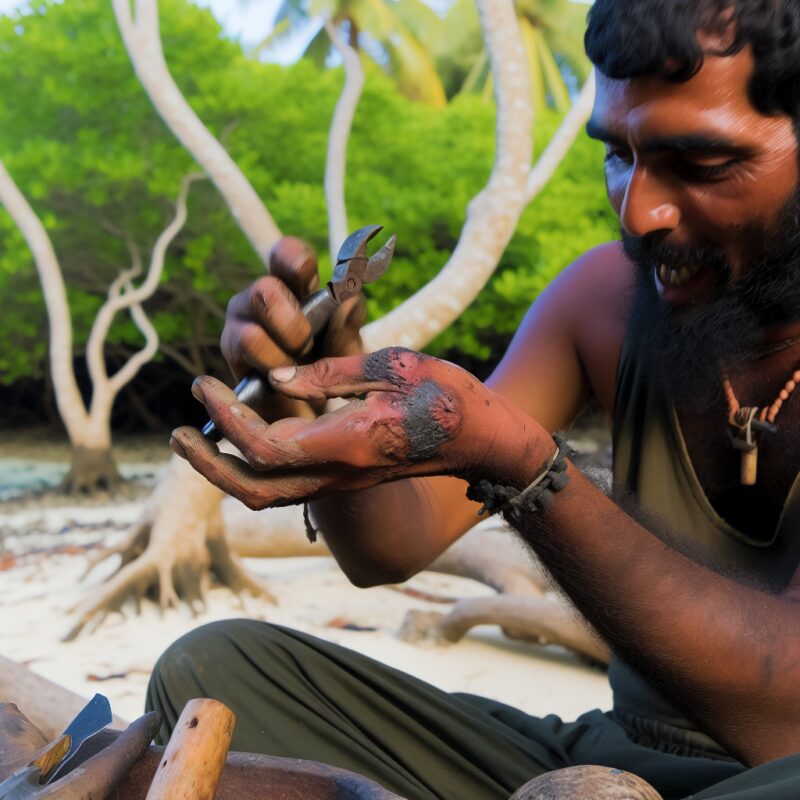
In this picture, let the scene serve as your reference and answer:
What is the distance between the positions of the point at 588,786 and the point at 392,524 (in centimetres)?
64

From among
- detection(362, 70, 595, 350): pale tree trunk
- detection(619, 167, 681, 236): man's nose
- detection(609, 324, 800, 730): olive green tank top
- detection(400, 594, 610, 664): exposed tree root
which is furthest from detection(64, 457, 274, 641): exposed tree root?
detection(619, 167, 681, 236): man's nose

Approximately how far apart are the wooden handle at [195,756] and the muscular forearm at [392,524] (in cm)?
72

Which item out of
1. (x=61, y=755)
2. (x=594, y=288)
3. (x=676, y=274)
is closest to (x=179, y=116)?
(x=594, y=288)

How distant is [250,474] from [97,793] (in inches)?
15.5

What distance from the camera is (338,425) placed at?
131 cm

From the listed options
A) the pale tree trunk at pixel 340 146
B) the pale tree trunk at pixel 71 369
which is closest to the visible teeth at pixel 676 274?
the pale tree trunk at pixel 340 146

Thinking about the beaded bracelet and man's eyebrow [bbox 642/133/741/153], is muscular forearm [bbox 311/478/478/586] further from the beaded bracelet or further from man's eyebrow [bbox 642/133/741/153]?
man's eyebrow [bbox 642/133/741/153]

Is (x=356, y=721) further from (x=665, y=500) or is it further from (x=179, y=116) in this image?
(x=179, y=116)

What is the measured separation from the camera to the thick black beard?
5.72 ft

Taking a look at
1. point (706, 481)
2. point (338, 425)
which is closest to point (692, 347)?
point (706, 481)

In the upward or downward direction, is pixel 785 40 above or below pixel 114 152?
below

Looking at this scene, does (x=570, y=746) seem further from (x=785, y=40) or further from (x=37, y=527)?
(x=37, y=527)

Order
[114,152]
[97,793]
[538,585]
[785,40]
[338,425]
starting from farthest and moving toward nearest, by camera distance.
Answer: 1. [114,152]
2. [538,585]
3. [785,40]
4. [338,425]
5. [97,793]

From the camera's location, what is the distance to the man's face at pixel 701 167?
1.63 meters
